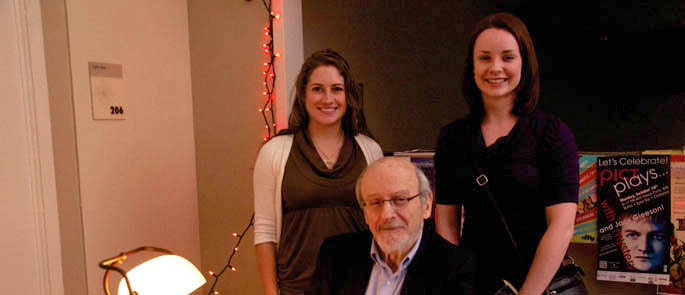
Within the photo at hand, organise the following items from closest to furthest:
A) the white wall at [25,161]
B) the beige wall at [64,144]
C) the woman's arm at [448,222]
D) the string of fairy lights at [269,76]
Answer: the woman's arm at [448,222], the white wall at [25,161], the beige wall at [64,144], the string of fairy lights at [269,76]

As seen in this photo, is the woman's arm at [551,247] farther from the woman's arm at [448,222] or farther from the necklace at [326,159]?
the necklace at [326,159]

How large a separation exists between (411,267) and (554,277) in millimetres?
433

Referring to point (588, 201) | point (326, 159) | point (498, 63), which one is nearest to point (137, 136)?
point (326, 159)

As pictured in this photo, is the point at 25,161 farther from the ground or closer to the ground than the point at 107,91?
closer to the ground

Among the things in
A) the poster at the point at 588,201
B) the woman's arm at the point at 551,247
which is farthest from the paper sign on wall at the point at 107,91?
the poster at the point at 588,201

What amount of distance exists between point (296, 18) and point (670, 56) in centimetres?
200

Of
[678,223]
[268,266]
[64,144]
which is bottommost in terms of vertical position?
[268,266]

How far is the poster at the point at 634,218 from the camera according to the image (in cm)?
163

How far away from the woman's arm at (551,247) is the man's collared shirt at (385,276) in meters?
0.34

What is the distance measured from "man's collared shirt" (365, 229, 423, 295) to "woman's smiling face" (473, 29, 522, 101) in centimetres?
49

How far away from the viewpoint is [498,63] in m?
1.30

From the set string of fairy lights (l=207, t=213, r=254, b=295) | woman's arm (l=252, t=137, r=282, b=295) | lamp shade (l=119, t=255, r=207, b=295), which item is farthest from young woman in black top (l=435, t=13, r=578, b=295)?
string of fairy lights (l=207, t=213, r=254, b=295)

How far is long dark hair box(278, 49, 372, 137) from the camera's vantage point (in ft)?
5.24

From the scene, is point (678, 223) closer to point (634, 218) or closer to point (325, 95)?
point (634, 218)
